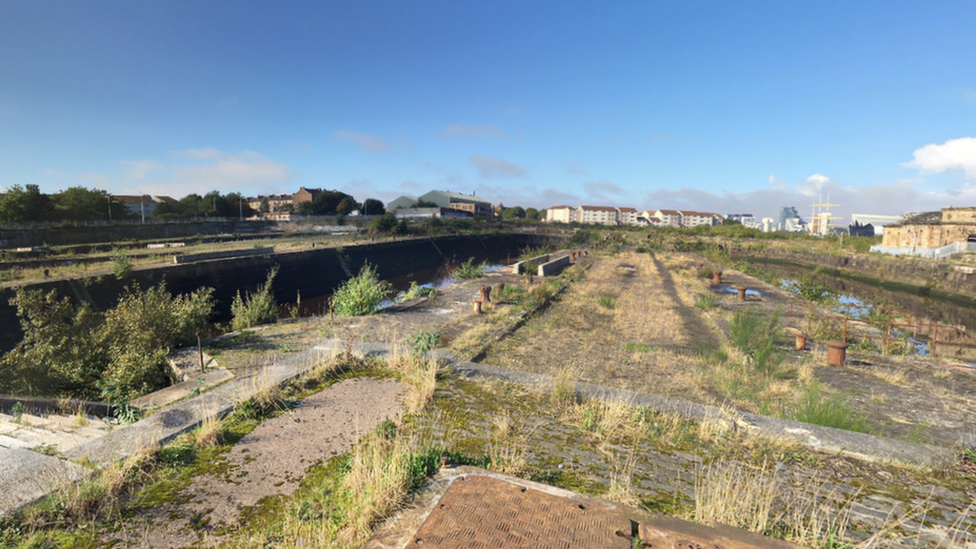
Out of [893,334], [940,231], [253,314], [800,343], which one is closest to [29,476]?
[253,314]

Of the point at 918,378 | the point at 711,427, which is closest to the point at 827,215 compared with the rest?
the point at 918,378

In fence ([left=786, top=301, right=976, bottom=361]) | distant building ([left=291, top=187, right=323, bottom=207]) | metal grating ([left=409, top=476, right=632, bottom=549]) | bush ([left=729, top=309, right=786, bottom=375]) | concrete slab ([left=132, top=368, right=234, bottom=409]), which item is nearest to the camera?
metal grating ([left=409, top=476, right=632, bottom=549])

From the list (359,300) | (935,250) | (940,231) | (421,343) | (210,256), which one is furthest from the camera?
(940,231)

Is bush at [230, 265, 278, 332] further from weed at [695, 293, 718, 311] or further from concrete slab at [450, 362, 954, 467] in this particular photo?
weed at [695, 293, 718, 311]

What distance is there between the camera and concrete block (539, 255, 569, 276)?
1857 centimetres

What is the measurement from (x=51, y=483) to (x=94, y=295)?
14.8 m

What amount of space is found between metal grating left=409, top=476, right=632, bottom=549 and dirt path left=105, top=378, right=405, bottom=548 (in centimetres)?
125

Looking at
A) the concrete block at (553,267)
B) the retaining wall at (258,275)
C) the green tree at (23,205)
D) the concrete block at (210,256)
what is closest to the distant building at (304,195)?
the green tree at (23,205)

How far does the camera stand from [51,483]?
9.06 feet

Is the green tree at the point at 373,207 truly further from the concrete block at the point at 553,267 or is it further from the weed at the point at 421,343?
the weed at the point at 421,343

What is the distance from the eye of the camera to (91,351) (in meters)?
5.95

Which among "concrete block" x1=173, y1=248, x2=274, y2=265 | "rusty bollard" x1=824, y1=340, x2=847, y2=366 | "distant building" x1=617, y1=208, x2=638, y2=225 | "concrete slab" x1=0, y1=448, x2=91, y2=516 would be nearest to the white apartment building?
"distant building" x1=617, y1=208, x2=638, y2=225

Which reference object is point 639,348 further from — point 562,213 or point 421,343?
point 562,213

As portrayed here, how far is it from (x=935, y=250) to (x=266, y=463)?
40.5 m
